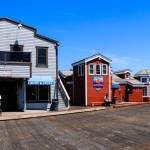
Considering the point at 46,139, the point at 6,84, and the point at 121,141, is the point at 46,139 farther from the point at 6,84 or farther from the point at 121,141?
the point at 6,84

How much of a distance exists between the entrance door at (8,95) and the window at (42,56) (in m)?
3.37

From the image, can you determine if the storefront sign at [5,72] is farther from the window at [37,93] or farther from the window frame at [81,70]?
the window frame at [81,70]

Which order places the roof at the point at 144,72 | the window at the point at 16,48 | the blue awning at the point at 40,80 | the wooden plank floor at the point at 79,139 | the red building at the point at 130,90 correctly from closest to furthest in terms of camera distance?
the wooden plank floor at the point at 79,139 → the blue awning at the point at 40,80 → the window at the point at 16,48 → the red building at the point at 130,90 → the roof at the point at 144,72

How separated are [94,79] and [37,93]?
1014 centimetres

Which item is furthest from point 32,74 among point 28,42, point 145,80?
point 145,80

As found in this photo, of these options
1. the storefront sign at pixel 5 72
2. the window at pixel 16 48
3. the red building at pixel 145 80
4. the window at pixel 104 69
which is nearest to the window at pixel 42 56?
the window at pixel 16 48

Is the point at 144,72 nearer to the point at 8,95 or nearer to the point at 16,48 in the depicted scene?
the point at 8,95

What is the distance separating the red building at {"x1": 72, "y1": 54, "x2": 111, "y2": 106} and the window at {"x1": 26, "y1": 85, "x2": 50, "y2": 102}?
27.7ft

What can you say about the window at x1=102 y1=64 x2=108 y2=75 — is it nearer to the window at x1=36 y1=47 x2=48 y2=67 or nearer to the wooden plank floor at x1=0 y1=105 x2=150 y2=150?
the window at x1=36 y1=47 x2=48 y2=67

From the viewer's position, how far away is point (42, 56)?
95.5 ft

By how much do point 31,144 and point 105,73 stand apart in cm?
2649

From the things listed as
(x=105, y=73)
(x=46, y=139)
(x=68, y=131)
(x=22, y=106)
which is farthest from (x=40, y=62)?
(x=46, y=139)

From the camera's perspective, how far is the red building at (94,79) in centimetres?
3678

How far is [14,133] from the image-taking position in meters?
14.8
